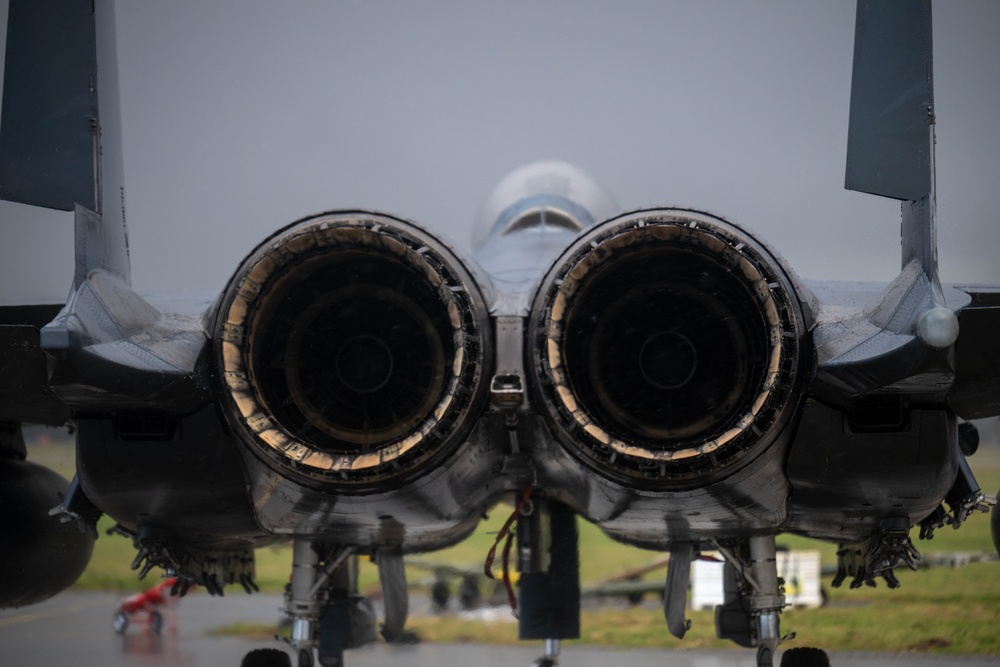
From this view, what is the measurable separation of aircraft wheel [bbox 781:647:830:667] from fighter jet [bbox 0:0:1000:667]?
809 millimetres

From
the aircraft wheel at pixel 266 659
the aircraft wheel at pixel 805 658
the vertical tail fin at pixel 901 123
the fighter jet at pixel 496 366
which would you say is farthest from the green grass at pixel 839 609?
the vertical tail fin at pixel 901 123

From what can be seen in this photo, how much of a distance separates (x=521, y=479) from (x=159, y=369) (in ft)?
4.52

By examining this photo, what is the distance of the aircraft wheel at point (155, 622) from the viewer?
10516mm

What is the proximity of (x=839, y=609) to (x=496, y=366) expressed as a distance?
790cm

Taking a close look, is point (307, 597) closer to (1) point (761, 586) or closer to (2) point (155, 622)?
(1) point (761, 586)

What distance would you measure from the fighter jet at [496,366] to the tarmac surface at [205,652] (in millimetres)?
4094

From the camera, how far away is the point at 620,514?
3.79 metres

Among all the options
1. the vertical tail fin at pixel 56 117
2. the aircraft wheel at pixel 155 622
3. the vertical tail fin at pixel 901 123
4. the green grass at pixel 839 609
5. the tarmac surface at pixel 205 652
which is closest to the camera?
the vertical tail fin at pixel 901 123

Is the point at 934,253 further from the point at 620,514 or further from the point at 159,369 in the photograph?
the point at 159,369

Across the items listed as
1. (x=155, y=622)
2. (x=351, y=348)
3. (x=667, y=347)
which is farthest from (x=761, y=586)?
(x=155, y=622)

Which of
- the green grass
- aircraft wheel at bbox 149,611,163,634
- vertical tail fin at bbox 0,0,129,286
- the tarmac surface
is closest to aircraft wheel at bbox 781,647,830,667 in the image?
the green grass

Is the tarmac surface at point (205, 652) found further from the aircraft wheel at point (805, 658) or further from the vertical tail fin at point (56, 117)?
the vertical tail fin at point (56, 117)

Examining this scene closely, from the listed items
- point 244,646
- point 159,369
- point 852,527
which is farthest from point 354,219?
point 244,646

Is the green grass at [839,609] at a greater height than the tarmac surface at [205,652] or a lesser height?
greater
